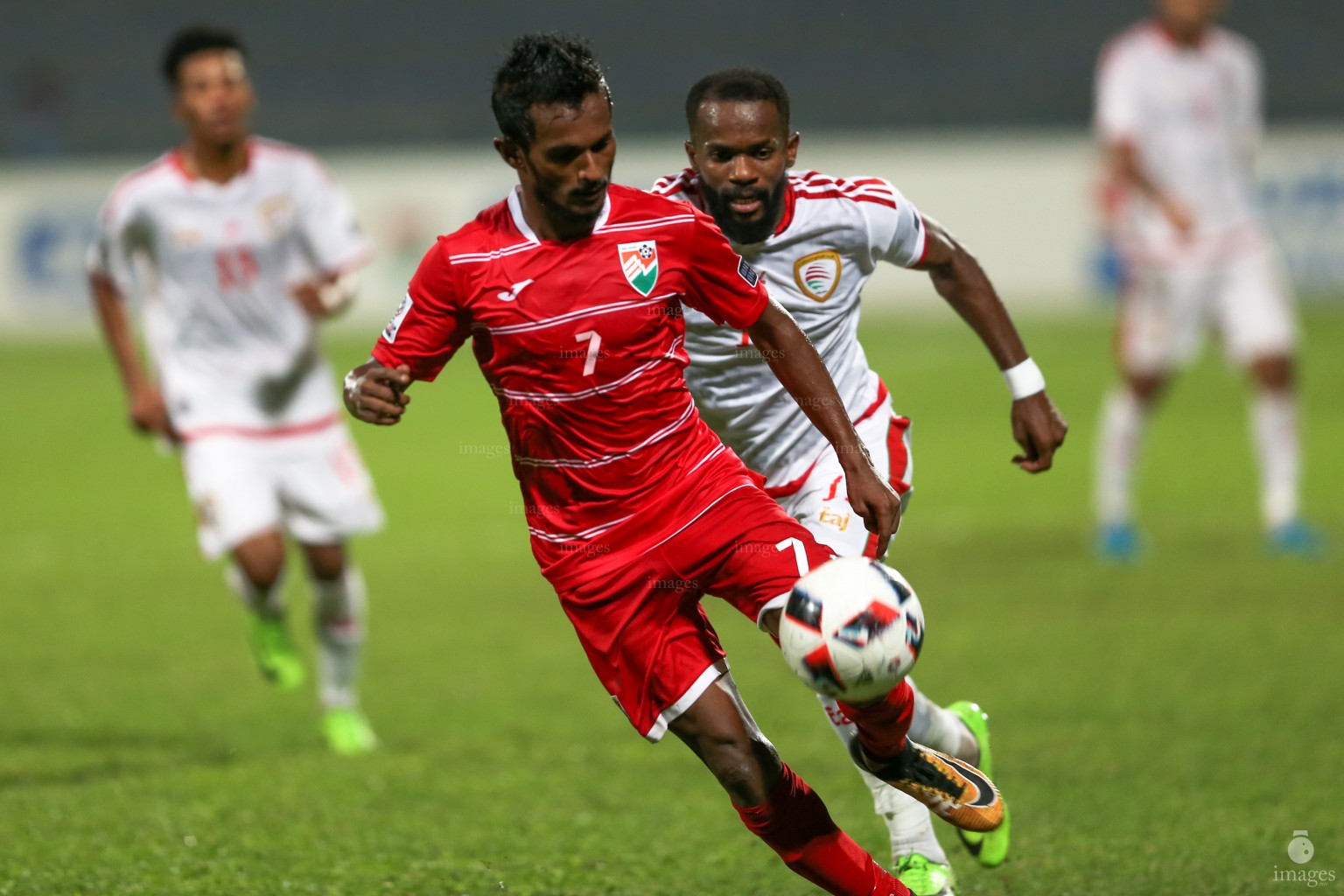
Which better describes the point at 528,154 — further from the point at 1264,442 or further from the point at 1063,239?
the point at 1063,239

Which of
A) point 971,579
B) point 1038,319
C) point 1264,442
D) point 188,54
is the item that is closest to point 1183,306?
point 1264,442

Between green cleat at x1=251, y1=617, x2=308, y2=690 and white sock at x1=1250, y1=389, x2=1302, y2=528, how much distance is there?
18.2 ft

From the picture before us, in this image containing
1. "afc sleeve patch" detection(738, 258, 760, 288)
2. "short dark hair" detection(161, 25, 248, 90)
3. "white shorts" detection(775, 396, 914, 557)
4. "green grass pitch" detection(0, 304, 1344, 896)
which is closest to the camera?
"afc sleeve patch" detection(738, 258, 760, 288)

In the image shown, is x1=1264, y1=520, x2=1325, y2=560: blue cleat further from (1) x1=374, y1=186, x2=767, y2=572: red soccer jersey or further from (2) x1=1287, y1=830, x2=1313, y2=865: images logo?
(1) x1=374, y1=186, x2=767, y2=572: red soccer jersey

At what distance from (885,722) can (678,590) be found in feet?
1.81

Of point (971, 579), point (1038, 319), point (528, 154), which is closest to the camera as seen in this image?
point (528, 154)

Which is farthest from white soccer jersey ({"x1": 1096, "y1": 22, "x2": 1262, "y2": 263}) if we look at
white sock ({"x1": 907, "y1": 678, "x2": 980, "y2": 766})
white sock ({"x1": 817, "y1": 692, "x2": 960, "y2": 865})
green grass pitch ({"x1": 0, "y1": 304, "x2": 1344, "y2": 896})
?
white sock ({"x1": 817, "y1": 692, "x2": 960, "y2": 865})

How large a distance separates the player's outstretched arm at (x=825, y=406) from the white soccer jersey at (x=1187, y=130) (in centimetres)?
642

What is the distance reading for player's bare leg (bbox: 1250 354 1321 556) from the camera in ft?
31.2

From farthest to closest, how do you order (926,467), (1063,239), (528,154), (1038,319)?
(1063,239) < (1038,319) < (926,467) < (528,154)

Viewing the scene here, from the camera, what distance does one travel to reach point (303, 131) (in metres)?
26.8

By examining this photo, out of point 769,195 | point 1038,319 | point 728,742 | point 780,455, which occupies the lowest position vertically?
point 1038,319

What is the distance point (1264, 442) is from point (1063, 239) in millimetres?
14502

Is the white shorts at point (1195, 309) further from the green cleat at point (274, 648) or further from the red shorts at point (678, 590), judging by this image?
the red shorts at point (678, 590)
